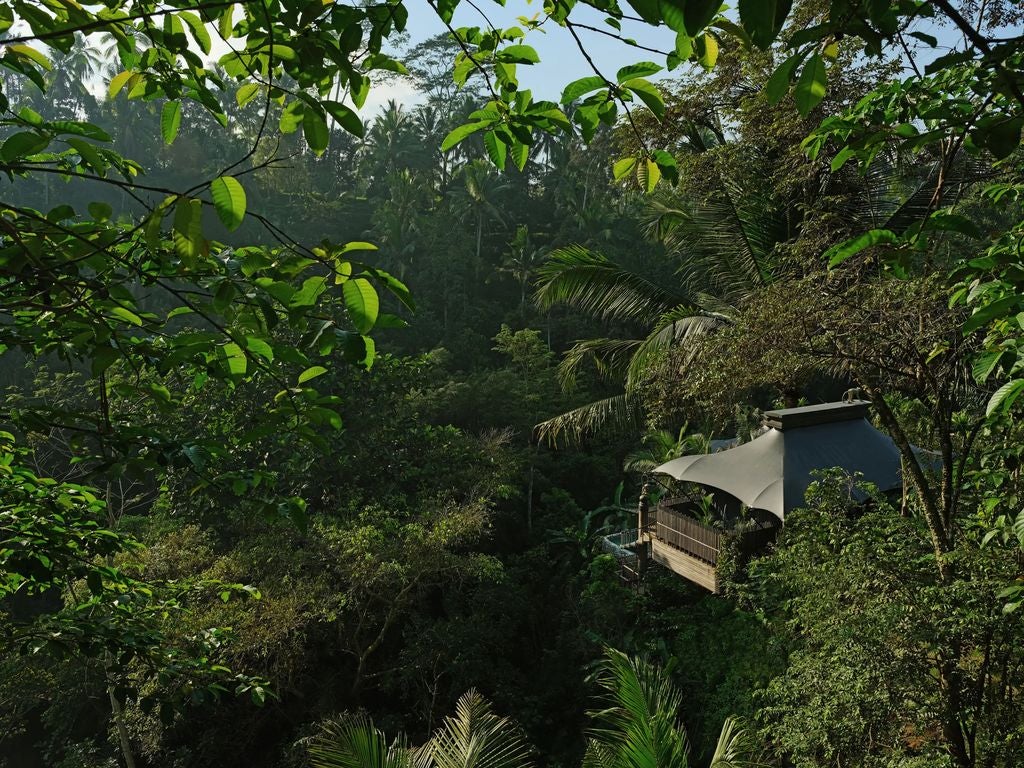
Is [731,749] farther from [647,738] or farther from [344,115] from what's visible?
[344,115]

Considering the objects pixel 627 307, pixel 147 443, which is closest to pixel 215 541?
pixel 627 307

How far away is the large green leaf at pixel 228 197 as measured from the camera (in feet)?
2.78

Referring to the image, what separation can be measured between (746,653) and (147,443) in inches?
234

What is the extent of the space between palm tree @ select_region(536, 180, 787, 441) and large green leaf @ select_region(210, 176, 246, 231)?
5583mm


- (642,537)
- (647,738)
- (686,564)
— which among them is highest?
(642,537)

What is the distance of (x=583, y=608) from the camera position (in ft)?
27.4

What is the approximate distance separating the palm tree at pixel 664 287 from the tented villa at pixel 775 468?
45.8 inches

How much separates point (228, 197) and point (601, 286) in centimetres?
709

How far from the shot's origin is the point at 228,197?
85 cm

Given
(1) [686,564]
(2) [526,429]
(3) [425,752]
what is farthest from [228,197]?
(2) [526,429]

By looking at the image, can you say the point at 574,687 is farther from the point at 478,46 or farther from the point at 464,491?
the point at 478,46

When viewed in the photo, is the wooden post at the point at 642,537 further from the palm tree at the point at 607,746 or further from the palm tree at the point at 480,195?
the palm tree at the point at 480,195

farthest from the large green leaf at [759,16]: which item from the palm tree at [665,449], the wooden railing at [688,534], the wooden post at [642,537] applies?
the palm tree at [665,449]

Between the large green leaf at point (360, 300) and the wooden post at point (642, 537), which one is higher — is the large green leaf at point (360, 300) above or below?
below
